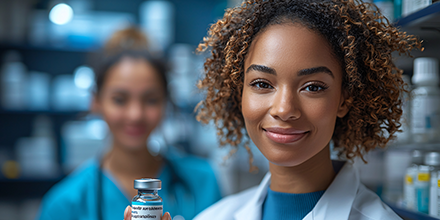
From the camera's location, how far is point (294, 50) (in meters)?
0.81

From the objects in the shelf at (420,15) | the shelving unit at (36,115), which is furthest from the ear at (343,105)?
the shelving unit at (36,115)

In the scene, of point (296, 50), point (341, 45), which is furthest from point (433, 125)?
point (296, 50)

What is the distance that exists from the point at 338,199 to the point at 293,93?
0.33 meters

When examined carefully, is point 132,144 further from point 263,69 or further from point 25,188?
point 25,188

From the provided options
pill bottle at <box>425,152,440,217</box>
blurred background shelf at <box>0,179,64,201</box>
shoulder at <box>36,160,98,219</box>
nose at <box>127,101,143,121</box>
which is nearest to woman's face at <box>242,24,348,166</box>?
pill bottle at <box>425,152,440,217</box>

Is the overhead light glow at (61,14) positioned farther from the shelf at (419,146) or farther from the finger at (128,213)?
the shelf at (419,146)

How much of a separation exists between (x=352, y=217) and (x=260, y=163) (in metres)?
1.57

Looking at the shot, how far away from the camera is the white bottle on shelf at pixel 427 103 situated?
1126mm

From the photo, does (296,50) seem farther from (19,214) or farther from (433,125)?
(19,214)

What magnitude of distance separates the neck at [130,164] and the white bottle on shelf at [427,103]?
1231 millimetres

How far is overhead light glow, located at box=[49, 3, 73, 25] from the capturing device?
8.82ft

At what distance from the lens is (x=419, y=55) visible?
1.17m

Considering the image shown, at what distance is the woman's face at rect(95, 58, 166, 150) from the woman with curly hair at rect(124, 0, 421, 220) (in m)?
0.72

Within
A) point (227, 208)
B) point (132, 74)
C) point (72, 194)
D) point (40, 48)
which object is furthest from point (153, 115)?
point (40, 48)
